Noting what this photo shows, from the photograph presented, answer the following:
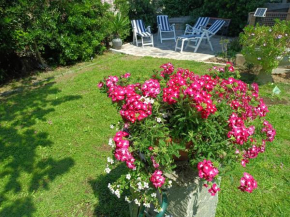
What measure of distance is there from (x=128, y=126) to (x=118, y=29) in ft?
24.9

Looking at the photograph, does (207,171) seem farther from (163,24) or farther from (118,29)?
(163,24)

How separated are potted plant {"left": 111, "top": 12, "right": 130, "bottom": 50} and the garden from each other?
1.99 feet

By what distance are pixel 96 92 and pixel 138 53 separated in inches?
131

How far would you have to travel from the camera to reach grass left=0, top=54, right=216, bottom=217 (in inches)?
105

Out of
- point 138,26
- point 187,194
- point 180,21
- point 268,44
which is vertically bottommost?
point 180,21

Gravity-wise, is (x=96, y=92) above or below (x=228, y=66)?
below

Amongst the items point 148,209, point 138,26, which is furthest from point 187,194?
point 138,26

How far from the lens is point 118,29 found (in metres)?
8.56

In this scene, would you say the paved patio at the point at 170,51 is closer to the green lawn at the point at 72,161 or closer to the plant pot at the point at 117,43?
the plant pot at the point at 117,43

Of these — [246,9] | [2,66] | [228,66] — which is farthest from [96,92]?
[246,9]

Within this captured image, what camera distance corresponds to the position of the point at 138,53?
26.5 feet

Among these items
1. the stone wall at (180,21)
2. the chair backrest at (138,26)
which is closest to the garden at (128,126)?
the chair backrest at (138,26)

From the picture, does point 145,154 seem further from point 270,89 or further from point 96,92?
point 270,89

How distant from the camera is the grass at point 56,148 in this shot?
266 cm
